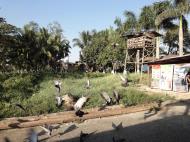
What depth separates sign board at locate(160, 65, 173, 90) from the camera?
23591 mm

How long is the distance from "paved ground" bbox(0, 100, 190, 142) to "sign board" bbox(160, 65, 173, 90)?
7300 mm

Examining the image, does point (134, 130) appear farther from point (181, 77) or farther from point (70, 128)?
point (181, 77)

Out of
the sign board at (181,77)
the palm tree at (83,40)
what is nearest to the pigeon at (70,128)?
the sign board at (181,77)

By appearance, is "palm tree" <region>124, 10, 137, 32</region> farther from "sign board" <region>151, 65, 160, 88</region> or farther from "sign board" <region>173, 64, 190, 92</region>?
"sign board" <region>173, 64, 190, 92</region>

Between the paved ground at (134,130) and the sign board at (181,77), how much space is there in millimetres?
6685

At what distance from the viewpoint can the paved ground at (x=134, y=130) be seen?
1234 cm

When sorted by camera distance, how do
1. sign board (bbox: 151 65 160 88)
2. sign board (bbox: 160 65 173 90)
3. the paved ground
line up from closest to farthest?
the paved ground < sign board (bbox: 160 65 173 90) < sign board (bbox: 151 65 160 88)

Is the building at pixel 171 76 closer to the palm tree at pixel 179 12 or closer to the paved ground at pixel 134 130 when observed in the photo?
the palm tree at pixel 179 12

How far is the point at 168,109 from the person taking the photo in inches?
666

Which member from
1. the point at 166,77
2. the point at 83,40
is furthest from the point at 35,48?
the point at 166,77

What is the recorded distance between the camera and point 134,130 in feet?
43.9

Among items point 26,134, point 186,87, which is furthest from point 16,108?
point 186,87

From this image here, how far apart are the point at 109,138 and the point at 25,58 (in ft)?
138

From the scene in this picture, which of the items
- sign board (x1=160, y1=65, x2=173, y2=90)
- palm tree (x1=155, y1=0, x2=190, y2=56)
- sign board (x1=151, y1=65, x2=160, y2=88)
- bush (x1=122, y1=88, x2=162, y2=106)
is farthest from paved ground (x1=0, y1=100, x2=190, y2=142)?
palm tree (x1=155, y1=0, x2=190, y2=56)
